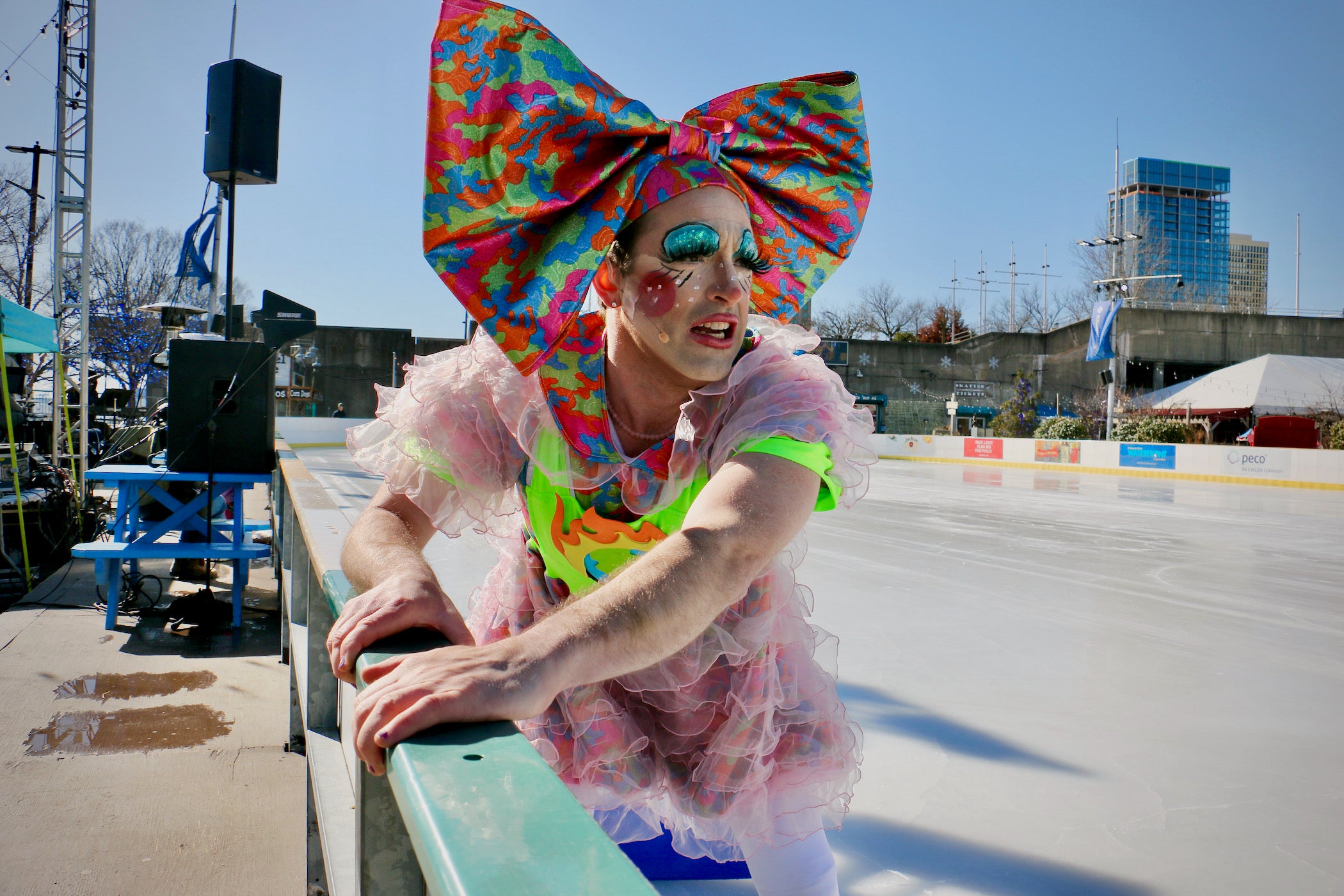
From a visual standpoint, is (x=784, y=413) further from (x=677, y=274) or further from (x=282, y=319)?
(x=282, y=319)

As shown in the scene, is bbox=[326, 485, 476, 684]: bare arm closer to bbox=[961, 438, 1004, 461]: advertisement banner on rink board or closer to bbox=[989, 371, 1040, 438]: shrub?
bbox=[961, 438, 1004, 461]: advertisement banner on rink board

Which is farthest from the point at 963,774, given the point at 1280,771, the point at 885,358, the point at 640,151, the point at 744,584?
the point at 885,358

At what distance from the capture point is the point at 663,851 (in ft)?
5.16

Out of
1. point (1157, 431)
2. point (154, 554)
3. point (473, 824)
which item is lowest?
point (154, 554)

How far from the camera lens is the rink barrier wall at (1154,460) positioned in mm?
14328

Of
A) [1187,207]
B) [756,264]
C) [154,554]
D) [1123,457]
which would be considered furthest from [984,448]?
[1187,207]

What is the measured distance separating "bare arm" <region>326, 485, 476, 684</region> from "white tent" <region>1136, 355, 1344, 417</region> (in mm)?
25910

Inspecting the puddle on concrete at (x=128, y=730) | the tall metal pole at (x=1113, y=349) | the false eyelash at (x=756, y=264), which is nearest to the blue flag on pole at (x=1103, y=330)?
the tall metal pole at (x=1113, y=349)

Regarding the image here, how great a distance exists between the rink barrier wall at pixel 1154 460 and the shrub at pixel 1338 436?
1.52 metres

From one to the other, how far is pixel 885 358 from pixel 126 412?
81.3 ft

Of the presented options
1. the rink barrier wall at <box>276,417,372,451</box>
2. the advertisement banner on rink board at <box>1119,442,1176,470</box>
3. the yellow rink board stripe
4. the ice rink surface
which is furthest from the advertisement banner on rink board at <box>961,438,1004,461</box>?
the rink barrier wall at <box>276,417,372,451</box>

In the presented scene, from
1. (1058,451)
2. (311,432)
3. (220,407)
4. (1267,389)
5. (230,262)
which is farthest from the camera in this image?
(1267,389)

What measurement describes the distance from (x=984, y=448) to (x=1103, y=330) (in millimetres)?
4468

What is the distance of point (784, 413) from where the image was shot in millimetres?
1037
